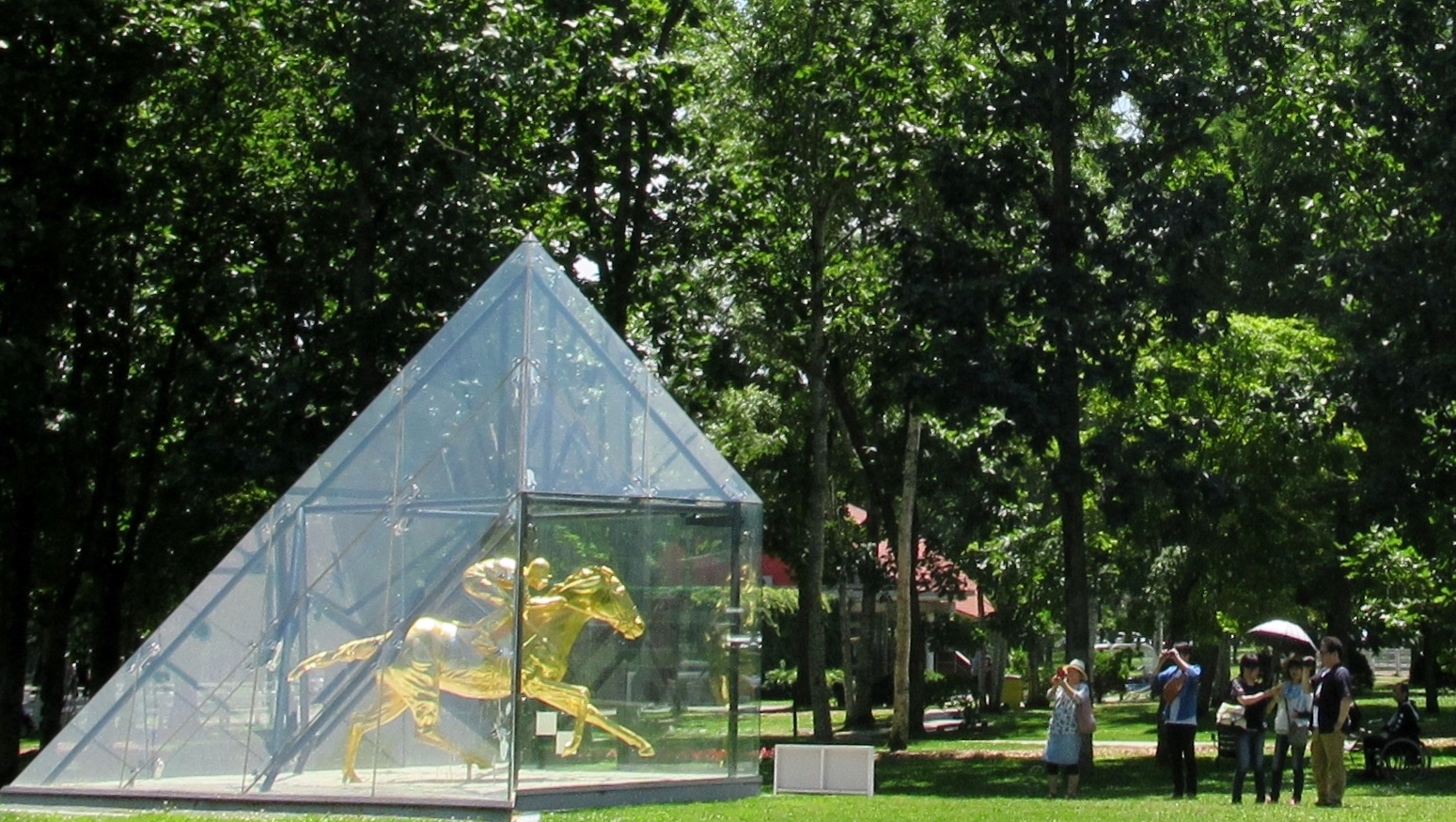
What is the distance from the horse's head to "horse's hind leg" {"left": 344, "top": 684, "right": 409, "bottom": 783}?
1478 millimetres

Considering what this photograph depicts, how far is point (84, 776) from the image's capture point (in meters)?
14.9

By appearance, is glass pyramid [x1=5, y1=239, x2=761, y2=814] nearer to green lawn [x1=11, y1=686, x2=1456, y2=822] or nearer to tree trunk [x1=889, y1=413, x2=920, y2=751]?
green lawn [x1=11, y1=686, x2=1456, y2=822]

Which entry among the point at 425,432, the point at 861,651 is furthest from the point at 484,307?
the point at 861,651

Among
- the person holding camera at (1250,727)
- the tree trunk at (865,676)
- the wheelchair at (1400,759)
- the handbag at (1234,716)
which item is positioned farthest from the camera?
the tree trunk at (865,676)

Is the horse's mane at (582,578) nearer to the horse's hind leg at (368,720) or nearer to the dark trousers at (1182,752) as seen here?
the horse's hind leg at (368,720)

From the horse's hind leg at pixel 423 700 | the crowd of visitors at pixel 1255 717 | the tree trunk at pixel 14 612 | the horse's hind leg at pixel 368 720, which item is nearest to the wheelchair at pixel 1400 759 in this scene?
the crowd of visitors at pixel 1255 717

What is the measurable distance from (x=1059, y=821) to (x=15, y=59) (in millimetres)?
15477

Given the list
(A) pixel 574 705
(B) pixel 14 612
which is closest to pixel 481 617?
(A) pixel 574 705

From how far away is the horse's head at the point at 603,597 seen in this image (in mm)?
14367

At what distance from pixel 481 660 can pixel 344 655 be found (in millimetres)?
1260

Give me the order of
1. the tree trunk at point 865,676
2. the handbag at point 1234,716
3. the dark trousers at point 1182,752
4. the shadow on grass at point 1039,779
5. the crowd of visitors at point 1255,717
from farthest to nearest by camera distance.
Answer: the tree trunk at point 865,676
the shadow on grass at point 1039,779
the dark trousers at point 1182,752
the handbag at point 1234,716
the crowd of visitors at point 1255,717

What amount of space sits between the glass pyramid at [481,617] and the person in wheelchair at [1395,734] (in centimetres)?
953

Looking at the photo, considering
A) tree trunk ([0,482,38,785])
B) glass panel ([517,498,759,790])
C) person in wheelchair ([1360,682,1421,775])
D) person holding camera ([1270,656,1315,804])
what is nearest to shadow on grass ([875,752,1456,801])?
person in wheelchair ([1360,682,1421,775])

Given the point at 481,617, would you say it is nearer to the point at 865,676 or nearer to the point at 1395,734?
the point at 1395,734
